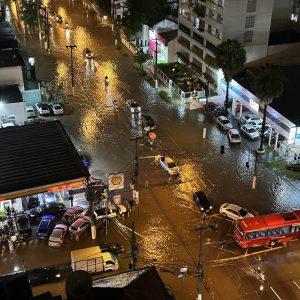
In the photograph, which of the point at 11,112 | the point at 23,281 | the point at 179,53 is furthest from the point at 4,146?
the point at 179,53

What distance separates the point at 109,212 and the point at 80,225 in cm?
328

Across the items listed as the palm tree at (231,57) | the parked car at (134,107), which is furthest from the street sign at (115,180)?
the palm tree at (231,57)

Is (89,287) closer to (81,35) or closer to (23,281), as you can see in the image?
(23,281)

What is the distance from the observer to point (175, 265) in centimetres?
4175

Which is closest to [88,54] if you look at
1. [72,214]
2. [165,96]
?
[165,96]

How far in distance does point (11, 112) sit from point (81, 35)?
4396cm

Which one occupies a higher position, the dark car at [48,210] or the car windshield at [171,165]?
the car windshield at [171,165]

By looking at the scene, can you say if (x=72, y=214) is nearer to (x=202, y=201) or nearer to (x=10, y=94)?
(x=202, y=201)

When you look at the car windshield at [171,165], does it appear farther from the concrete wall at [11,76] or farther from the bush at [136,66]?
the bush at [136,66]

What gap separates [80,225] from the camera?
4506 centimetres

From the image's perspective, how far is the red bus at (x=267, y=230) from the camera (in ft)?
141

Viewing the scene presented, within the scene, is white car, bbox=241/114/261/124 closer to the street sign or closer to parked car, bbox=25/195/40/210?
the street sign

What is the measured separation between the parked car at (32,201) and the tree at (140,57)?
41318 millimetres

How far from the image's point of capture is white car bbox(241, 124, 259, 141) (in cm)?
6219
